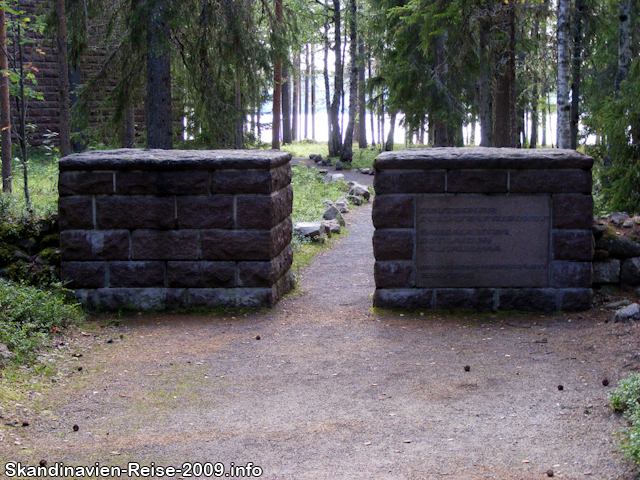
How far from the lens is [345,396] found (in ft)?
16.4

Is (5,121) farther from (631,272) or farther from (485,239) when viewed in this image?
(631,272)

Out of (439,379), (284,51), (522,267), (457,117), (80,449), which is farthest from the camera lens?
(457,117)

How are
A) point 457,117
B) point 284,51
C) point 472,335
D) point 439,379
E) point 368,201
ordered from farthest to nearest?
1. point 457,117
2. point 368,201
3. point 284,51
4. point 472,335
5. point 439,379

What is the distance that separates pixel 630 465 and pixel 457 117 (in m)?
17.8

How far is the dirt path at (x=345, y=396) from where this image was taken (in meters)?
3.94

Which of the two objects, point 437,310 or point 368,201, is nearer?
point 437,310

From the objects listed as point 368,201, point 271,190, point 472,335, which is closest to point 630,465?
point 472,335

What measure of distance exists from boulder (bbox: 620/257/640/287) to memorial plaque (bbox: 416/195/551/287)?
1064mm

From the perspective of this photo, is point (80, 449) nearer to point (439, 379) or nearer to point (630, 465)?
point (439, 379)

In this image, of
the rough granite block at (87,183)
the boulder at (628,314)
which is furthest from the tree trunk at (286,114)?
the boulder at (628,314)

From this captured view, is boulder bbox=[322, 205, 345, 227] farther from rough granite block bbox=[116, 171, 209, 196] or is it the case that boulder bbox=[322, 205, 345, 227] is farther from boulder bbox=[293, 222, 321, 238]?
rough granite block bbox=[116, 171, 209, 196]

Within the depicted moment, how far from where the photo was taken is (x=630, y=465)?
366 centimetres

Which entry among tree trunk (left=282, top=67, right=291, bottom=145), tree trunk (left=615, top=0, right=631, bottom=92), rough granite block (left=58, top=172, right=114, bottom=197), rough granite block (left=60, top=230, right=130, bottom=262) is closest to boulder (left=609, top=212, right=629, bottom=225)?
rough granite block (left=60, top=230, right=130, bottom=262)

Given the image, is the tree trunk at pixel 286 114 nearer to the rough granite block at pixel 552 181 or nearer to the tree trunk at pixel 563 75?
the tree trunk at pixel 563 75
